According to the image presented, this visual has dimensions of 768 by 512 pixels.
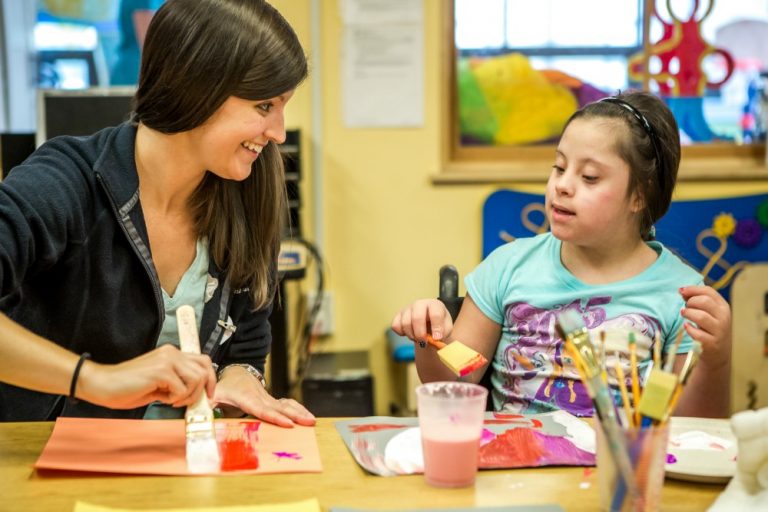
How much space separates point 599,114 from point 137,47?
212cm

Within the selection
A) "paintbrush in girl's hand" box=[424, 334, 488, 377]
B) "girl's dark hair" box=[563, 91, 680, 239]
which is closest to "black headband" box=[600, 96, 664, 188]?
"girl's dark hair" box=[563, 91, 680, 239]

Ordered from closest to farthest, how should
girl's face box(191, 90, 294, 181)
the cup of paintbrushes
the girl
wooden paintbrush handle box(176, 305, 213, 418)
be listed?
the cup of paintbrushes
wooden paintbrush handle box(176, 305, 213, 418)
girl's face box(191, 90, 294, 181)
the girl

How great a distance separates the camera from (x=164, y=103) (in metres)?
1.35

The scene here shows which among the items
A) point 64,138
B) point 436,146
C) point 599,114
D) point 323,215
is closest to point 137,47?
point 323,215

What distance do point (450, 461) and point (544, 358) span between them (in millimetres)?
501

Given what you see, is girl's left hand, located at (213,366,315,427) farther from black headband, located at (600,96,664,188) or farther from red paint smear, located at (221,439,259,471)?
black headband, located at (600,96,664,188)

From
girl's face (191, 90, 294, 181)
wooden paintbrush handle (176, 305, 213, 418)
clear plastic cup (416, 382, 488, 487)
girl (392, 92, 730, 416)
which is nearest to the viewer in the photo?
clear plastic cup (416, 382, 488, 487)

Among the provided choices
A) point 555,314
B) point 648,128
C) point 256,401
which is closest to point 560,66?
point 648,128

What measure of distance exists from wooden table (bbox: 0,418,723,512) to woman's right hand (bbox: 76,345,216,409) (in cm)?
9

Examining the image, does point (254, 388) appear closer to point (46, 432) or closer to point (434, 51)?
point (46, 432)

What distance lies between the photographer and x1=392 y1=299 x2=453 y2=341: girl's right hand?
1302mm

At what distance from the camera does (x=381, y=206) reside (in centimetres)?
308

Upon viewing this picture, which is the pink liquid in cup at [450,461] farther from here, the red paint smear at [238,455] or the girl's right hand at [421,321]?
the girl's right hand at [421,321]

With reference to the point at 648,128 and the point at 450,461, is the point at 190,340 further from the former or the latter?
the point at 648,128
